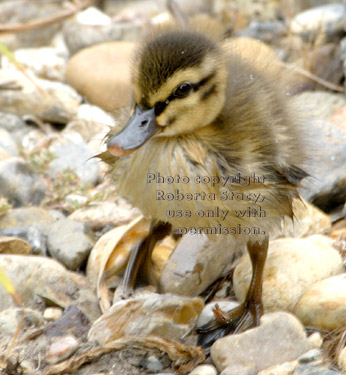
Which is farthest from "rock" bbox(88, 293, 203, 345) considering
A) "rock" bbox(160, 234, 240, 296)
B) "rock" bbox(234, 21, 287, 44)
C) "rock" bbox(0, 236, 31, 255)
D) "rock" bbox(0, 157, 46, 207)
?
"rock" bbox(234, 21, 287, 44)

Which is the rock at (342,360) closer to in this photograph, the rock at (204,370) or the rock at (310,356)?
the rock at (310,356)

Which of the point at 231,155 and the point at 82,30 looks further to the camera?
the point at 82,30

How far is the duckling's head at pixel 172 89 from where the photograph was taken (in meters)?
2.40

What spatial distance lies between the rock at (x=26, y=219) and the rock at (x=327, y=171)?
1.34 m

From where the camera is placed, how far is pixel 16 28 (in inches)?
90.4

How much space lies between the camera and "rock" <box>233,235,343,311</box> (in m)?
2.82

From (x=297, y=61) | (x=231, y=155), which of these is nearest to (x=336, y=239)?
(x=231, y=155)

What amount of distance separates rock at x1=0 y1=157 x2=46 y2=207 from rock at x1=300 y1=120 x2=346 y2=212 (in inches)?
59.1

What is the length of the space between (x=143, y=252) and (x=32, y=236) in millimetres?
593

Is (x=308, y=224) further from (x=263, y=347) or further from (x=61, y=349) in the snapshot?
(x=61, y=349)

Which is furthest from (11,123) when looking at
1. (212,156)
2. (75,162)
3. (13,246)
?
(212,156)

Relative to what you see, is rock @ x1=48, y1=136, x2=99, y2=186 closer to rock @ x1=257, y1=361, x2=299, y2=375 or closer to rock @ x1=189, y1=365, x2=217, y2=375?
rock @ x1=189, y1=365, x2=217, y2=375

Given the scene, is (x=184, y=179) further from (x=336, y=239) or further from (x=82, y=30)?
(x=82, y=30)

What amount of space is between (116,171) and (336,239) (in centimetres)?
119
